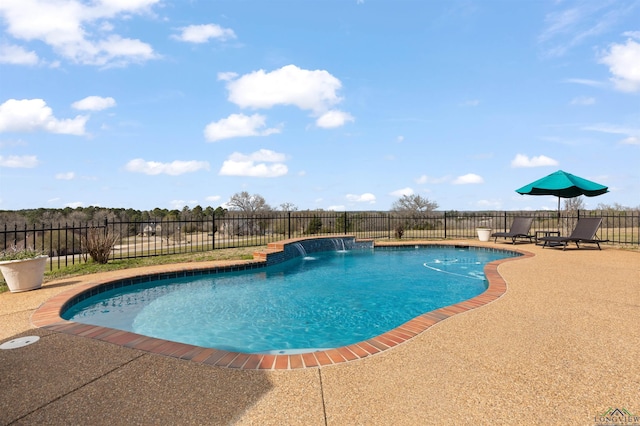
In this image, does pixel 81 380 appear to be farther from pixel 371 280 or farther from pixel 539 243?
pixel 539 243

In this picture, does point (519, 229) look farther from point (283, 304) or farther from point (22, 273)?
point (22, 273)

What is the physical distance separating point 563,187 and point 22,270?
15139mm

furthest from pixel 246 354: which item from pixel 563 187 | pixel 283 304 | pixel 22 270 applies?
pixel 563 187

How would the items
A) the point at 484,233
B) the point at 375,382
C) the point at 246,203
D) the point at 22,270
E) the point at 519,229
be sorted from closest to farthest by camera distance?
the point at 375,382, the point at 22,270, the point at 519,229, the point at 484,233, the point at 246,203

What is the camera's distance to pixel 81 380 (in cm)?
265

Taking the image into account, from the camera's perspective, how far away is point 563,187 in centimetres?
1143

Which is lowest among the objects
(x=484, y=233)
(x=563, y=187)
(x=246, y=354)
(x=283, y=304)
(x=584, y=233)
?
(x=283, y=304)

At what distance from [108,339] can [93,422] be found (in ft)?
5.43

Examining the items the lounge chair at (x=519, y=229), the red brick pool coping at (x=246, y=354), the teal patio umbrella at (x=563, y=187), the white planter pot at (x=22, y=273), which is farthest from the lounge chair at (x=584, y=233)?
the white planter pot at (x=22, y=273)

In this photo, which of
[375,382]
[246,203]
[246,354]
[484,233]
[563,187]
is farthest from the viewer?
[246,203]

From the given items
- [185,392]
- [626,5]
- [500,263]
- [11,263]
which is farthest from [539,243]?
[11,263]

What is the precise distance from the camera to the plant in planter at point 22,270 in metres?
5.94

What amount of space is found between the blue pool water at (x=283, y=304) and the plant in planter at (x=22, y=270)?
120 centimetres

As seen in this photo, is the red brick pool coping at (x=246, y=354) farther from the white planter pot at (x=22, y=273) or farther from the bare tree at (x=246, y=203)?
the bare tree at (x=246, y=203)
